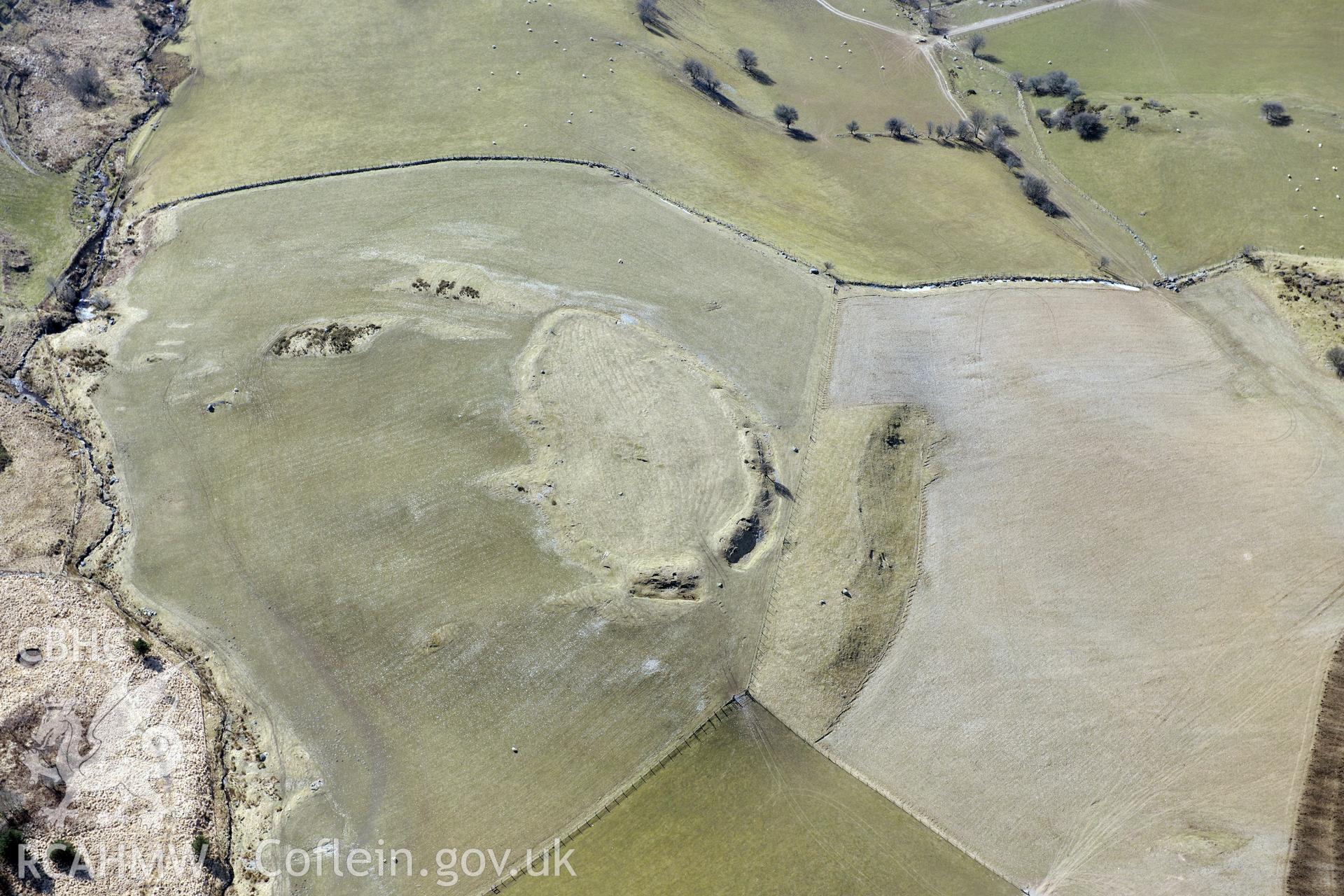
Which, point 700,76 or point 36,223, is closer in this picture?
point 36,223

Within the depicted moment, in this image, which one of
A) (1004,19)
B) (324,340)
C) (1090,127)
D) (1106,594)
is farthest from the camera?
(1004,19)

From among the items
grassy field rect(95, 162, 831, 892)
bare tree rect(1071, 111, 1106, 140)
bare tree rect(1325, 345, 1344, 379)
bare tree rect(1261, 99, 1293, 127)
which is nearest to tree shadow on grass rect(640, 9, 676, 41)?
grassy field rect(95, 162, 831, 892)

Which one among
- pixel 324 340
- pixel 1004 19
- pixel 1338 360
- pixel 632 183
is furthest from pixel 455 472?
pixel 1004 19

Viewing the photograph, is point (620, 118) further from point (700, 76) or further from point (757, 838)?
point (757, 838)

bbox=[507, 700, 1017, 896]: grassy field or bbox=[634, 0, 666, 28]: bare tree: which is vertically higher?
bbox=[634, 0, 666, 28]: bare tree

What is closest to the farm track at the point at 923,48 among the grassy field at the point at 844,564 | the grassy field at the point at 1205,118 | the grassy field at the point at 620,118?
the grassy field at the point at 620,118

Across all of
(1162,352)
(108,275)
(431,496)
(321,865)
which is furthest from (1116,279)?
(108,275)

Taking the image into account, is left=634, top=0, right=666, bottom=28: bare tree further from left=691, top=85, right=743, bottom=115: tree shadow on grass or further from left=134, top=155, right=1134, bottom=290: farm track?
left=134, top=155, right=1134, bottom=290: farm track
